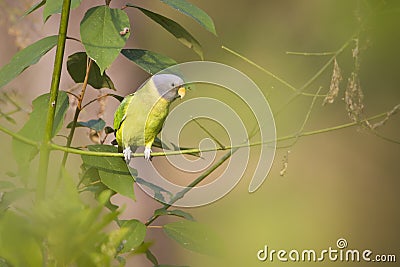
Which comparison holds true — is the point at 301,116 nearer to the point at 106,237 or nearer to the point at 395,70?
the point at 395,70

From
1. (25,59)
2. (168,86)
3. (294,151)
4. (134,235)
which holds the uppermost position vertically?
(294,151)

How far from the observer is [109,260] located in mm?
280

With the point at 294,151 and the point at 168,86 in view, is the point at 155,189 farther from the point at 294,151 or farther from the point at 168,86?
the point at 294,151

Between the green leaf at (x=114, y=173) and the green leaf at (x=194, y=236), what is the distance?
57 millimetres

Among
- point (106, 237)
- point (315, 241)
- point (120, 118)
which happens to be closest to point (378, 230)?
point (315, 241)

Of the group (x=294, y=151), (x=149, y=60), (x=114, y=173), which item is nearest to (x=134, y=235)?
(x=114, y=173)

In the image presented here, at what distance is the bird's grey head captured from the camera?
2.42 ft

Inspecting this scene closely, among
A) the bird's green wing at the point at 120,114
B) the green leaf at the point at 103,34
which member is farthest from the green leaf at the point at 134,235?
the bird's green wing at the point at 120,114

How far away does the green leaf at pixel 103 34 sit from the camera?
21.4 inches

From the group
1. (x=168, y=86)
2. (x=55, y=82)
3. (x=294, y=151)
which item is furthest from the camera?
(x=294, y=151)

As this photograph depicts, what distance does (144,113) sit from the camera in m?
0.80

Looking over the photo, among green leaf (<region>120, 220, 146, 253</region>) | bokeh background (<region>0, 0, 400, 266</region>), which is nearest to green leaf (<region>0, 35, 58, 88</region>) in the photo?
green leaf (<region>120, 220, 146, 253</region>)

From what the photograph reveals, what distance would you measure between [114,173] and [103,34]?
12 centimetres

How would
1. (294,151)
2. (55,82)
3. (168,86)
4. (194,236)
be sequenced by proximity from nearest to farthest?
(55,82) → (194,236) → (168,86) → (294,151)
